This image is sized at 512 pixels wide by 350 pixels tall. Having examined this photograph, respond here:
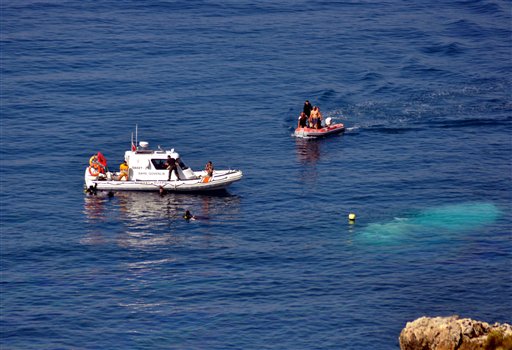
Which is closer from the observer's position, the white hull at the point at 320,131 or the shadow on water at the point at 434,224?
the shadow on water at the point at 434,224

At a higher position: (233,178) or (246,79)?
(246,79)

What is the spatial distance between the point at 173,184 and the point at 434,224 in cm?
2076

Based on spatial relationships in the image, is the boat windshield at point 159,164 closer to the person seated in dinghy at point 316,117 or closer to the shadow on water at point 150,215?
the shadow on water at point 150,215

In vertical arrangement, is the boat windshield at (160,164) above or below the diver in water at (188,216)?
above

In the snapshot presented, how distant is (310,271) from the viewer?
7069 centimetres

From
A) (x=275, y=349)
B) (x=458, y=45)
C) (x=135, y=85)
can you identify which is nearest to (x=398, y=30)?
(x=458, y=45)

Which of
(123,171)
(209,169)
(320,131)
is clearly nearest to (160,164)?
(123,171)

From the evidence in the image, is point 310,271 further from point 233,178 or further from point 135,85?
point 135,85

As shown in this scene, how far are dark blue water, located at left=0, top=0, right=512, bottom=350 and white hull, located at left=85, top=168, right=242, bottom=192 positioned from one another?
2.56 feet

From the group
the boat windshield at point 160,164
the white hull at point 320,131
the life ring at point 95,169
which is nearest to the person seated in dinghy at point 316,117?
the white hull at point 320,131

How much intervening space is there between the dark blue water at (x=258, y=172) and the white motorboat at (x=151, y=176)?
991 millimetres

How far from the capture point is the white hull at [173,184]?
84.9m

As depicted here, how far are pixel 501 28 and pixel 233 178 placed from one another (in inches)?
2287

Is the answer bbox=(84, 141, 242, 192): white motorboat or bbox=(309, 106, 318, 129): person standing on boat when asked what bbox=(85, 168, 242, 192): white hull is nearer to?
bbox=(84, 141, 242, 192): white motorboat
